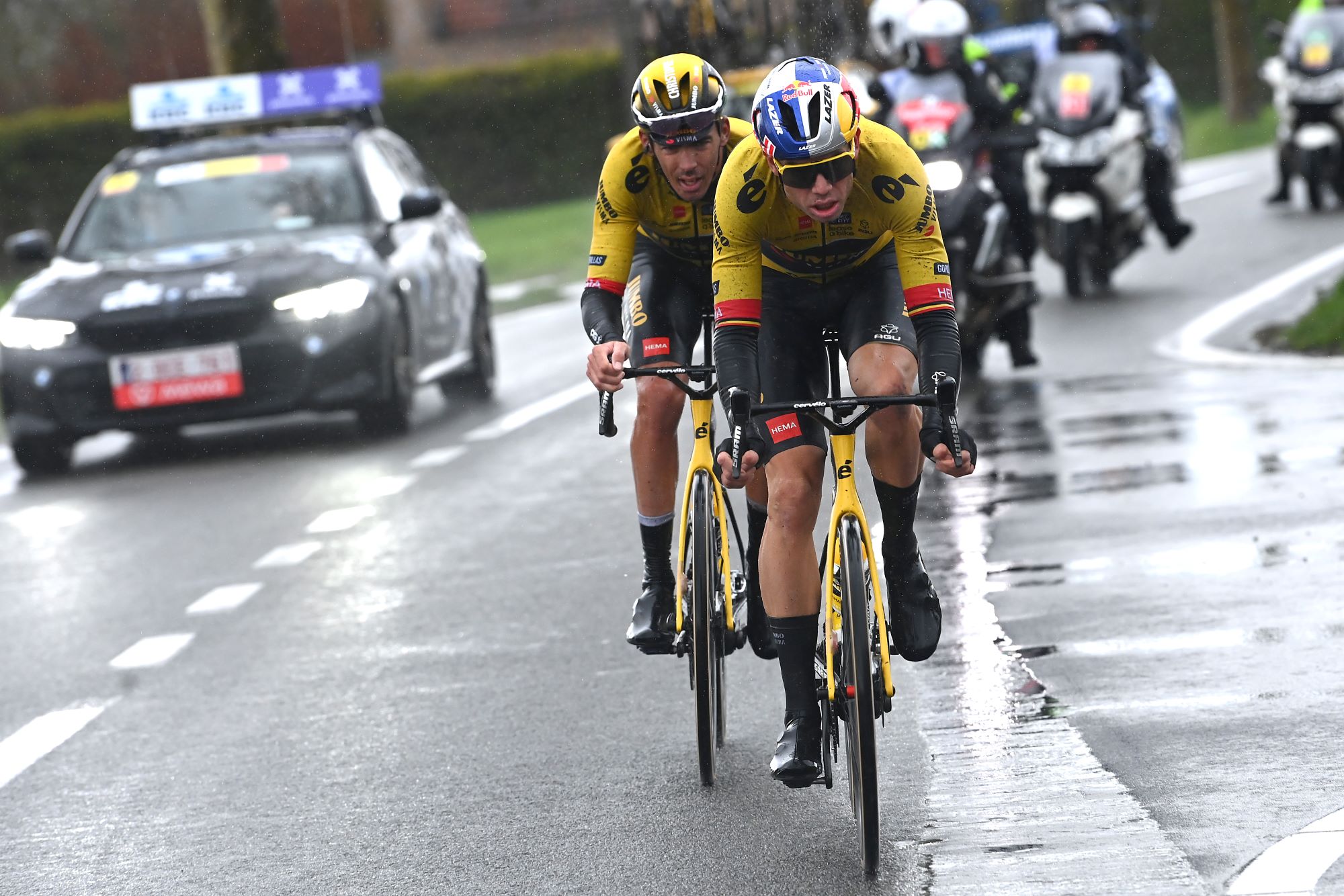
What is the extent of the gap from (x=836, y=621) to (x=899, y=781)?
56cm

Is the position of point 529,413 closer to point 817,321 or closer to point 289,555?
point 289,555

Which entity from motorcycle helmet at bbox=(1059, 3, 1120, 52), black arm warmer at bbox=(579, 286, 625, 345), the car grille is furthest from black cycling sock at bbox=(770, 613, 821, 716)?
motorcycle helmet at bbox=(1059, 3, 1120, 52)

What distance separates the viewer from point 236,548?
11086mm

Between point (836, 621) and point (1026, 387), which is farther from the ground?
point (836, 621)

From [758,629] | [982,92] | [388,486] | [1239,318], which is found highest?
[982,92]

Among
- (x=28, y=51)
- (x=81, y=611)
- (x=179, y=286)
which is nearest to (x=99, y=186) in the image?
(x=179, y=286)

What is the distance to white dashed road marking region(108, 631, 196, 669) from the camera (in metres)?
8.57

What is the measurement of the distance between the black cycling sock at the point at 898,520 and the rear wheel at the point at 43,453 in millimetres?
8864

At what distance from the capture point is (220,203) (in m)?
15.3

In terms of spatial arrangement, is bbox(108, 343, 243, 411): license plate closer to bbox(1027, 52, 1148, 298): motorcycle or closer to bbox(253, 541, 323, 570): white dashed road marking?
bbox(253, 541, 323, 570): white dashed road marking

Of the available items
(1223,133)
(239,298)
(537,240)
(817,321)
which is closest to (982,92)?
(239,298)

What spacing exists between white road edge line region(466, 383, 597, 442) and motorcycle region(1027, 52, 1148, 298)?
148 inches

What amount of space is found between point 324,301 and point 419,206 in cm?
96

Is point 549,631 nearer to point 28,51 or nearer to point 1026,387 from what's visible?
point 1026,387
